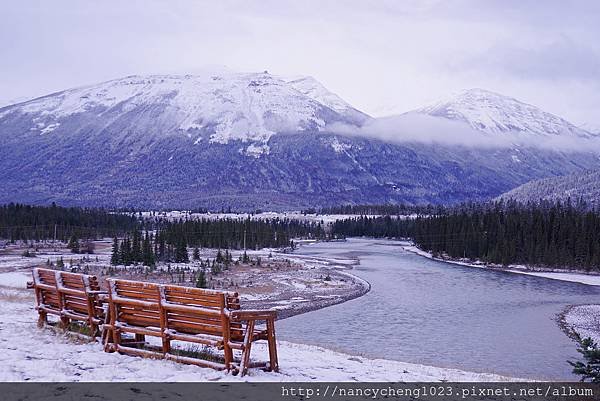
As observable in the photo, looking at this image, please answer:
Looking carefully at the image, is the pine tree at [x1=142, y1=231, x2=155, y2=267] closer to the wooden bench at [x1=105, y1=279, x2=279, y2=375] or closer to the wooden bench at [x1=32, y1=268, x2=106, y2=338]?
the wooden bench at [x1=32, y1=268, x2=106, y2=338]

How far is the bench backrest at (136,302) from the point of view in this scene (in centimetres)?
1404

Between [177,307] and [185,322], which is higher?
[177,307]

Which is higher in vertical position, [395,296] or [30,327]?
[30,327]

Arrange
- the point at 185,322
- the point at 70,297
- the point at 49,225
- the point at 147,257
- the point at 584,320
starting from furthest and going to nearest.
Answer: the point at 49,225
the point at 147,257
the point at 584,320
the point at 70,297
the point at 185,322

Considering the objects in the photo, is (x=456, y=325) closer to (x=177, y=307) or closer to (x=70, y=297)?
(x=70, y=297)

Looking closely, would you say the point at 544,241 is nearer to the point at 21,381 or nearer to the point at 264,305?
the point at 264,305

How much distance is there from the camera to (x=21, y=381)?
11594 millimetres

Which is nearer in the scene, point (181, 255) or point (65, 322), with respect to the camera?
point (65, 322)

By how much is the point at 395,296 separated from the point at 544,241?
5454 centimetres

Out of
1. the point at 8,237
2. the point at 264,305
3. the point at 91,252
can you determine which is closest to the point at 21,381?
the point at 264,305

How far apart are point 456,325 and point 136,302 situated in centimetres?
3178

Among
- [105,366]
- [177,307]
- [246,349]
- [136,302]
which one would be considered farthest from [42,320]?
[246,349]

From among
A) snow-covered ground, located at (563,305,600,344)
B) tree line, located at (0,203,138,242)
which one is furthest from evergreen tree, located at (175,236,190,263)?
snow-covered ground, located at (563,305,600,344)

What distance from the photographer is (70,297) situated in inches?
652
